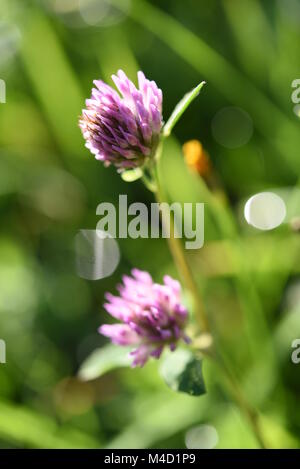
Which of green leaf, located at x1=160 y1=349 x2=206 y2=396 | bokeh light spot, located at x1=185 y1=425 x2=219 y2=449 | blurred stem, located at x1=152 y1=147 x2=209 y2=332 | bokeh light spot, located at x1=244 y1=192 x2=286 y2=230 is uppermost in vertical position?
bokeh light spot, located at x1=244 y1=192 x2=286 y2=230

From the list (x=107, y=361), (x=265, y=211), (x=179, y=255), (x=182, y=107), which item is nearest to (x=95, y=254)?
(x=265, y=211)

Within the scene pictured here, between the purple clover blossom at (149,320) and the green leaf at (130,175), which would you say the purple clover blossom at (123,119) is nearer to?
the green leaf at (130,175)

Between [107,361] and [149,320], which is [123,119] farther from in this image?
[107,361]

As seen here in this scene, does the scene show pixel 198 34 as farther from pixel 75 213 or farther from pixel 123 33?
pixel 75 213

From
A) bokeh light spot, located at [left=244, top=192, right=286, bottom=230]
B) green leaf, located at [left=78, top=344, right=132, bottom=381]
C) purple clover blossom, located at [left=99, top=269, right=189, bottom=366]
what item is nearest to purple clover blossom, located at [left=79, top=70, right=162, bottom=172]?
purple clover blossom, located at [left=99, top=269, right=189, bottom=366]

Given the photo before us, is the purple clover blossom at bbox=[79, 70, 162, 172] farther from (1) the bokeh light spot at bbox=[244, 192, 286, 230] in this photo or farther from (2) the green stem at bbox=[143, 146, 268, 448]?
(1) the bokeh light spot at bbox=[244, 192, 286, 230]

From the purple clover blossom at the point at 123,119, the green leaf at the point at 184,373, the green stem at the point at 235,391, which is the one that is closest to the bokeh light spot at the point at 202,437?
the green stem at the point at 235,391
